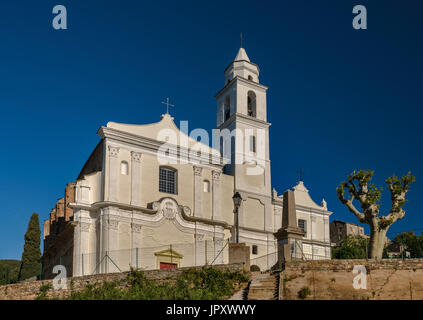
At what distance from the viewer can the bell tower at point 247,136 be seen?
133 ft

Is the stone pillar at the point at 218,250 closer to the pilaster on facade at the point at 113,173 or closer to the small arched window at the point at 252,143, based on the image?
the pilaster on facade at the point at 113,173

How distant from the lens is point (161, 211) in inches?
1364

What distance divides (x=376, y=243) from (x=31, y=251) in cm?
3173

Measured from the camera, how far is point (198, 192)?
122 ft

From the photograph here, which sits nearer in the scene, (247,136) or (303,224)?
(247,136)

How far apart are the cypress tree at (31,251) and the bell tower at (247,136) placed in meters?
18.4

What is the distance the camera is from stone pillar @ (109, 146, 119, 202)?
3381 centimetres


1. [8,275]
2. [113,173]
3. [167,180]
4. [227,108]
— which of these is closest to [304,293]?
[113,173]

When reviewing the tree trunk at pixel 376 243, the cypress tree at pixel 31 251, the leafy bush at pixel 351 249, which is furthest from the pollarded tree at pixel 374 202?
the cypress tree at pixel 31 251

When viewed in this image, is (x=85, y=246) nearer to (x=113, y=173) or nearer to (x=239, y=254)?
(x=113, y=173)

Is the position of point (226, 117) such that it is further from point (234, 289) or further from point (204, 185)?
point (234, 289)

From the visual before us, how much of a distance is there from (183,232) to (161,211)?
6.80 ft
